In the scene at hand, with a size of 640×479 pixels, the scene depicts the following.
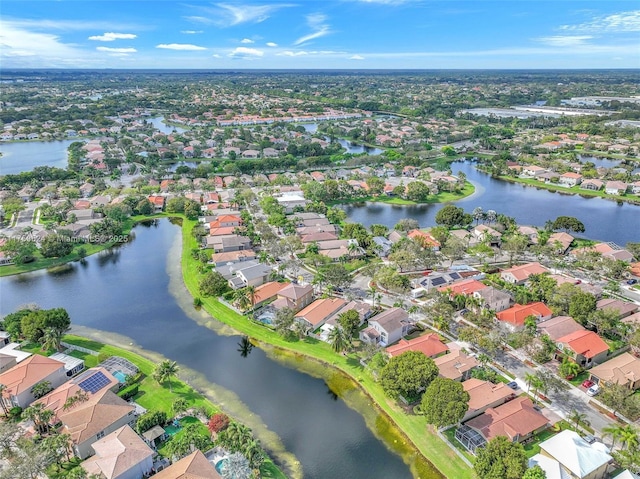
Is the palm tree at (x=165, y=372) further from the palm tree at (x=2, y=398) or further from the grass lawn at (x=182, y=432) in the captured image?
the palm tree at (x=2, y=398)

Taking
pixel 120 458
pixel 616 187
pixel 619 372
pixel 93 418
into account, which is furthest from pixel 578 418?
A: pixel 616 187

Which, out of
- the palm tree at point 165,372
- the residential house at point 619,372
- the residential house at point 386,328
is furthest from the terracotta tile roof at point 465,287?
the palm tree at point 165,372

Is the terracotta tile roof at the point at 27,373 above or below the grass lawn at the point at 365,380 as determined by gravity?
above

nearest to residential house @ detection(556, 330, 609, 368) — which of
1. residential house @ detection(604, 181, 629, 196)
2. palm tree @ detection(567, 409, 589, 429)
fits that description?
palm tree @ detection(567, 409, 589, 429)

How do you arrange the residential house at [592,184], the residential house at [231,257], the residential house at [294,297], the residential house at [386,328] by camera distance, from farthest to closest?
the residential house at [592,184]
the residential house at [231,257]
the residential house at [294,297]
the residential house at [386,328]

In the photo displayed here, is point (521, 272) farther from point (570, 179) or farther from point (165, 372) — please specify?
point (570, 179)

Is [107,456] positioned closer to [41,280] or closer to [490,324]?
[490,324]
